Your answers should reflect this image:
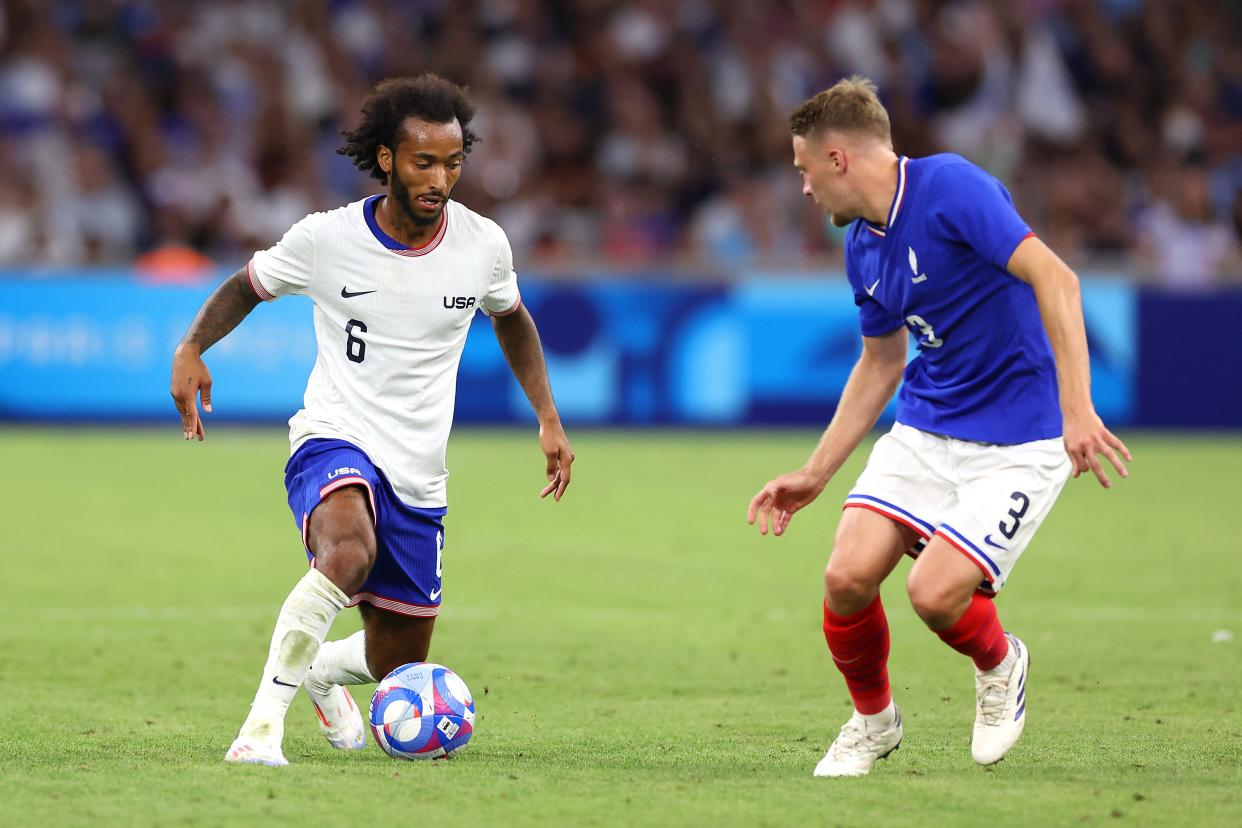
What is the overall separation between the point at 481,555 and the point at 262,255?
5.35 m

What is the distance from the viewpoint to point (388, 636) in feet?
21.6

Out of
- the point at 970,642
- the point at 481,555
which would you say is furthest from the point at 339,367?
the point at 481,555

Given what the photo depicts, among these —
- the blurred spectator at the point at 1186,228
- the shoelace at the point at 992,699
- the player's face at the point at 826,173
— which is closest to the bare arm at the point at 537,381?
the player's face at the point at 826,173

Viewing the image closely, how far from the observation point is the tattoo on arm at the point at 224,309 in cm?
623

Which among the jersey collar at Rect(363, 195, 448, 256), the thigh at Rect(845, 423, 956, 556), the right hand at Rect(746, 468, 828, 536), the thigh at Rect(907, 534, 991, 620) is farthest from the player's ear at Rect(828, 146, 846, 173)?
the jersey collar at Rect(363, 195, 448, 256)

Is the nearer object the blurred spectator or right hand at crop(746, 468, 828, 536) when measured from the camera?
right hand at crop(746, 468, 828, 536)

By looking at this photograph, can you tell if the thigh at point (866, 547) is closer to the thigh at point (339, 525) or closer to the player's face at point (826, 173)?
the player's face at point (826, 173)

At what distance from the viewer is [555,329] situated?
17844 mm

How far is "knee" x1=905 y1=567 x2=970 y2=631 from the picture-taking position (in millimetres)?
5781

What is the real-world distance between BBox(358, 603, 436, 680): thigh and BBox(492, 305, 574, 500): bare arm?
657 mm

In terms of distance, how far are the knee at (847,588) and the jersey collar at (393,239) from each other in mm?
1744

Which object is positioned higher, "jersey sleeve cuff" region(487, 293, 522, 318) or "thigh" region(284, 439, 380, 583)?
"jersey sleeve cuff" region(487, 293, 522, 318)

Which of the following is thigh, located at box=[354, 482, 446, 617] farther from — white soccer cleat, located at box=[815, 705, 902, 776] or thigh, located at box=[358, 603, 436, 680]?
white soccer cleat, located at box=[815, 705, 902, 776]

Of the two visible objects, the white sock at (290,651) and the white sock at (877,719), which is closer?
the white sock at (290,651)
